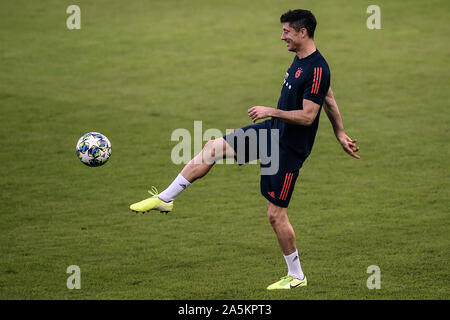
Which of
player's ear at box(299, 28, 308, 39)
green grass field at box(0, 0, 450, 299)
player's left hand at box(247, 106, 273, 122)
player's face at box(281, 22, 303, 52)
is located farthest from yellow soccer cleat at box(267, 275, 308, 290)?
player's ear at box(299, 28, 308, 39)

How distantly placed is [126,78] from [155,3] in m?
6.90

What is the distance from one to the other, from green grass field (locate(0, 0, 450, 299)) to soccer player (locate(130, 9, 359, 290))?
84 cm

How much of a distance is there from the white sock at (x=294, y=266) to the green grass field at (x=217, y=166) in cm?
26

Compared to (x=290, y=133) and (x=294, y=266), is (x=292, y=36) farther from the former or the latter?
(x=294, y=266)

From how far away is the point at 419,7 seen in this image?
22984 millimetres

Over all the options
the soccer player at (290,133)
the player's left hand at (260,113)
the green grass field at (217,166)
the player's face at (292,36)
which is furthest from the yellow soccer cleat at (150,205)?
the player's face at (292,36)

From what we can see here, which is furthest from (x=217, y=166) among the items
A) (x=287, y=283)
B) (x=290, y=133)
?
(x=290, y=133)

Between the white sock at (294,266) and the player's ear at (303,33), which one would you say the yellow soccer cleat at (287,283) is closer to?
the white sock at (294,266)

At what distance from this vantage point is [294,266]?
779 centimetres

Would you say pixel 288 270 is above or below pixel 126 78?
below

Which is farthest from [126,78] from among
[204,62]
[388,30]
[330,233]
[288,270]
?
[288,270]

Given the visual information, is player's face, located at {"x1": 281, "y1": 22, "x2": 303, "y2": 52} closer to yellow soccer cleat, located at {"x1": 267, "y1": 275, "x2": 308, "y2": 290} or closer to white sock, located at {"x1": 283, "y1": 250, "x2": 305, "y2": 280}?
white sock, located at {"x1": 283, "y1": 250, "x2": 305, "y2": 280}
